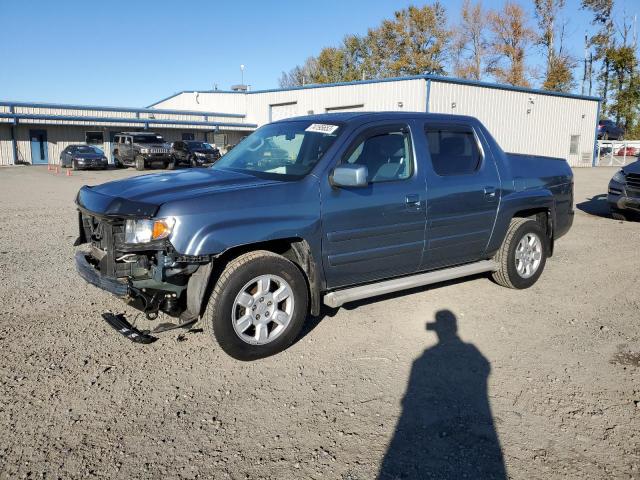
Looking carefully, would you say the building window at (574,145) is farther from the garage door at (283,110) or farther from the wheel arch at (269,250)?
the wheel arch at (269,250)

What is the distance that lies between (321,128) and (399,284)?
157 centimetres

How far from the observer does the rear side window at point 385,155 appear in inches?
178

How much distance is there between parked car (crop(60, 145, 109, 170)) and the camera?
1155 inches

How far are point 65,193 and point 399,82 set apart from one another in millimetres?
15788

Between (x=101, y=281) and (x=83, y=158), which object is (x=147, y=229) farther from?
(x=83, y=158)

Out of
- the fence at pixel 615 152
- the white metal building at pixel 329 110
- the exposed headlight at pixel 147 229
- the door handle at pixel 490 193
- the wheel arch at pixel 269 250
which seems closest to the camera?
the exposed headlight at pixel 147 229

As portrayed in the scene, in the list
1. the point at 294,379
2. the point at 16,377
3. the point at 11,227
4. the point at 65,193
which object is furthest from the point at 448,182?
the point at 65,193

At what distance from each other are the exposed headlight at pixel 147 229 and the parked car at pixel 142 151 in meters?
25.4

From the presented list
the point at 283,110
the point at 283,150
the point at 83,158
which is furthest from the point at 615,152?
the point at 283,150

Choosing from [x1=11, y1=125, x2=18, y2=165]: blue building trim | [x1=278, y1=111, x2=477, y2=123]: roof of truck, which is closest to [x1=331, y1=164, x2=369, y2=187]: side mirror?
[x1=278, y1=111, x2=477, y2=123]: roof of truck

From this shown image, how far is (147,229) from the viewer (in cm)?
369

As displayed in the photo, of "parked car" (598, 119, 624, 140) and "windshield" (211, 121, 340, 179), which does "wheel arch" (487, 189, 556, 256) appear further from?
"parked car" (598, 119, 624, 140)

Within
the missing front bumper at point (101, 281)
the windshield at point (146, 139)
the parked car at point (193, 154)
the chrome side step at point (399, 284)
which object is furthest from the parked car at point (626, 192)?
the windshield at point (146, 139)

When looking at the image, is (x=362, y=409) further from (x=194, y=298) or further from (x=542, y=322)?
(x=542, y=322)
